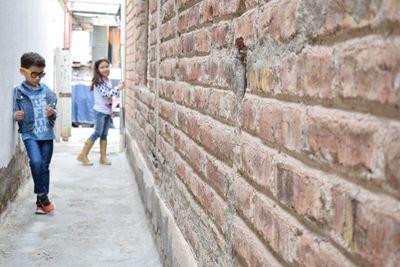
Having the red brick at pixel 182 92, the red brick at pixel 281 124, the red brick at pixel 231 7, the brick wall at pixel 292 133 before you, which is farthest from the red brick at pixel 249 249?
the red brick at pixel 182 92

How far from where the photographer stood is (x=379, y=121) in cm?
86

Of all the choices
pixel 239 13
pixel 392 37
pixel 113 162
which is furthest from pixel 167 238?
pixel 113 162

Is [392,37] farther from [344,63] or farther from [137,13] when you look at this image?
[137,13]

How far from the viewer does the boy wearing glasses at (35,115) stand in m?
4.41

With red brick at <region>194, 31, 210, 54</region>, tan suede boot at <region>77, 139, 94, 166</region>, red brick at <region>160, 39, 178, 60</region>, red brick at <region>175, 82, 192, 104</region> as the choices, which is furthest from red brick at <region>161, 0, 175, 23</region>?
tan suede boot at <region>77, 139, 94, 166</region>

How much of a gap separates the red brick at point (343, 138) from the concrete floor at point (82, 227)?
2553mm

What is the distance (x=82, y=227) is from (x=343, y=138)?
3641 millimetres

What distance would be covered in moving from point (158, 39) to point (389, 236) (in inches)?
119

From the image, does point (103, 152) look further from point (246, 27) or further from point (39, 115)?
point (246, 27)

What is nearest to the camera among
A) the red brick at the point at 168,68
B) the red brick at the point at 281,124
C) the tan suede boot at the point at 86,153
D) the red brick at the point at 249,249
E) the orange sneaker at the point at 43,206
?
the red brick at the point at 281,124

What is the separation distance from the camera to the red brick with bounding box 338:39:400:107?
2.69 ft

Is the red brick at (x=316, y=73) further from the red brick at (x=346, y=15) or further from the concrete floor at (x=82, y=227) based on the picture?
the concrete floor at (x=82, y=227)

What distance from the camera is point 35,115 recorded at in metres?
4.46

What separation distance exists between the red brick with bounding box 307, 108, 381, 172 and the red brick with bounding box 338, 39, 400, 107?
46 millimetres
